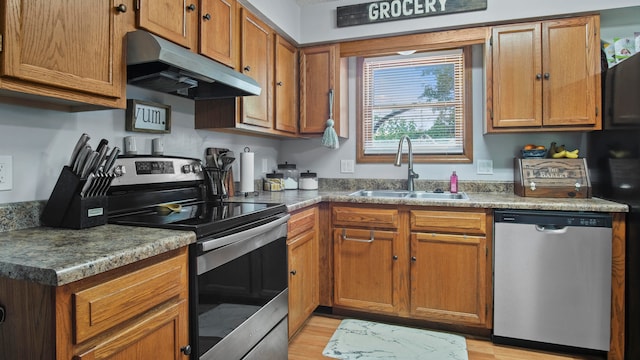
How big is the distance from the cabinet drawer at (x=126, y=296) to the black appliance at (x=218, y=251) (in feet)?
0.32

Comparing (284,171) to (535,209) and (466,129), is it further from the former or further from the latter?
(535,209)

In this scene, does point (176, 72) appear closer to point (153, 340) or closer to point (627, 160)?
point (153, 340)

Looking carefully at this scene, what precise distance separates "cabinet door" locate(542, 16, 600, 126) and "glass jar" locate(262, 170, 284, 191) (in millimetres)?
1899

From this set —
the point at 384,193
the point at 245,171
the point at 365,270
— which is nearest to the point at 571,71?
the point at 384,193

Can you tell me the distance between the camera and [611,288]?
1971 millimetres

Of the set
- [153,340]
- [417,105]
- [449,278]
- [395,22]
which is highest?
[395,22]

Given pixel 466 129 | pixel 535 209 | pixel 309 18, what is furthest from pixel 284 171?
pixel 535 209

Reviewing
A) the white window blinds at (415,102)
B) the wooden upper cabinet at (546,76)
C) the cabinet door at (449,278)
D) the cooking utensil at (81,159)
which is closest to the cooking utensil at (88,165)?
the cooking utensil at (81,159)

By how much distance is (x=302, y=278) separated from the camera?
2.26 metres

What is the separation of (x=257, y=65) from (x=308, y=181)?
1.02m

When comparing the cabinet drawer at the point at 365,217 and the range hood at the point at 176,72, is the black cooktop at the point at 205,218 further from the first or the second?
the cabinet drawer at the point at 365,217

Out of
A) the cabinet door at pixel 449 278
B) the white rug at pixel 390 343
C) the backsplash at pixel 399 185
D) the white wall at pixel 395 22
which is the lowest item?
the white rug at pixel 390 343

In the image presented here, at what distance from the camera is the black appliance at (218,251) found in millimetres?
1271

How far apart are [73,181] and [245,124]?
3.68 feet
